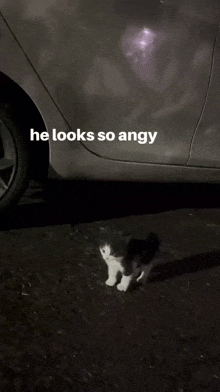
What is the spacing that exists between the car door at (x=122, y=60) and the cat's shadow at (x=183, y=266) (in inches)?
29.9

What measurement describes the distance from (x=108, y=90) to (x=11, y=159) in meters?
0.75

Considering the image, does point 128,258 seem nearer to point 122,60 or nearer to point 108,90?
point 108,90

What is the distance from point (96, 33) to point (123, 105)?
1.43 feet

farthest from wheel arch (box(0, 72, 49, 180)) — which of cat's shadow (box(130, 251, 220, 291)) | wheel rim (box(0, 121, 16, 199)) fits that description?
cat's shadow (box(130, 251, 220, 291))

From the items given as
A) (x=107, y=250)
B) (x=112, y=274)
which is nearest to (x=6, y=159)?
(x=107, y=250)

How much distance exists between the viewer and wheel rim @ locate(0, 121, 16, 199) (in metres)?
3.30

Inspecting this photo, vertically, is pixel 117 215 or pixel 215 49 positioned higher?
pixel 215 49

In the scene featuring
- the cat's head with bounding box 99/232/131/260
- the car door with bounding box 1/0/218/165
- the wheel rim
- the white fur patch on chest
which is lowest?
the white fur patch on chest

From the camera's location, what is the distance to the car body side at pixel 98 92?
10.0 ft

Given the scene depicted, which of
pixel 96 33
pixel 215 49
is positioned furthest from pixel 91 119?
pixel 215 49

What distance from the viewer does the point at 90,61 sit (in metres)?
3.09

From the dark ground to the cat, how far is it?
0.26 ft

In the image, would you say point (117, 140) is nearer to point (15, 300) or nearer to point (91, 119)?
point (91, 119)

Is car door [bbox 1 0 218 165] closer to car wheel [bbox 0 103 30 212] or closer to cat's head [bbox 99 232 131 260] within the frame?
car wheel [bbox 0 103 30 212]
